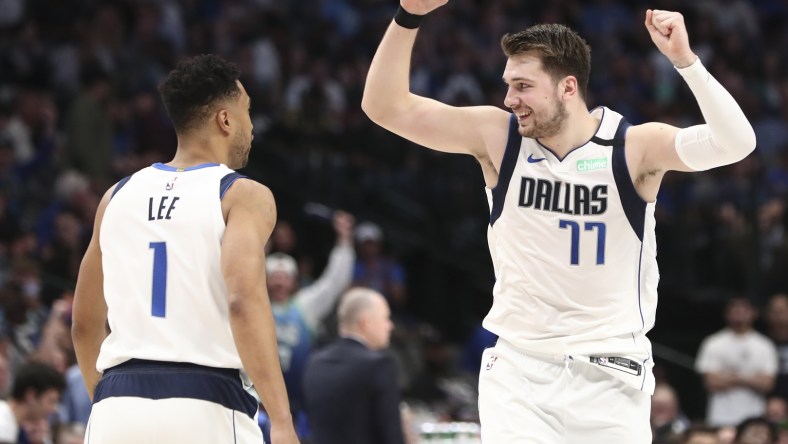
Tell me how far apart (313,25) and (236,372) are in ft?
47.5

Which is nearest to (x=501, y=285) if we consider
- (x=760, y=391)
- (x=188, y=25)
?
(x=760, y=391)

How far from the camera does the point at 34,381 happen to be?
27.5ft

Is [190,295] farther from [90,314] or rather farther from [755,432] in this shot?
[755,432]

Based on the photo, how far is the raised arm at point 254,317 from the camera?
15.4 feet

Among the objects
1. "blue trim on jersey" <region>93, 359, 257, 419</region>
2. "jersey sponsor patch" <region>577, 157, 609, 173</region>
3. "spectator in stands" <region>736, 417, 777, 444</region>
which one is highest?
"jersey sponsor patch" <region>577, 157, 609, 173</region>

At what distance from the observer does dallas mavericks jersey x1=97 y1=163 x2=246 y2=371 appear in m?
4.87

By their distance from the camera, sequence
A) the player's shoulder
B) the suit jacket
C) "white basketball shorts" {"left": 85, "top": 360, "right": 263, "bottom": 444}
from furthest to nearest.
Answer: the suit jacket, the player's shoulder, "white basketball shorts" {"left": 85, "top": 360, "right": 263, "bottom": 444}

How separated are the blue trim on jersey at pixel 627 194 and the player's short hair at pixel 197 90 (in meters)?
1.56

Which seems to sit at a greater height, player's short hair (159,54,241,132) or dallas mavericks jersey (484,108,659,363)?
player's short hair (159,54,241,132)

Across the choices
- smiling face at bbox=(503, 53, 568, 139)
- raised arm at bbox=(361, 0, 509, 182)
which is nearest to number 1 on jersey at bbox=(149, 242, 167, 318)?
raised arm at bbox=(361, 0, 509, 182)

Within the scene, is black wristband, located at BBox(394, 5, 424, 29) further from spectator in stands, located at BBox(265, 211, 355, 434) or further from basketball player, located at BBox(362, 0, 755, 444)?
spectator in stands, located at BBox(265, 211, 355, 434)

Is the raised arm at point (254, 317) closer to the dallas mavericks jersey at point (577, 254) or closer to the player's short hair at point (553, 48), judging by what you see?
the dallas mavericks jersey at point (577, 254)

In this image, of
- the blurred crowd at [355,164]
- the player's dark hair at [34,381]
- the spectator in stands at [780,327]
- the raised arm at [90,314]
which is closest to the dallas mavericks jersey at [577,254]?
the raised arm at [90,314]

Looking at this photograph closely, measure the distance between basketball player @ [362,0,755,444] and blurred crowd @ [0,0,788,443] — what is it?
6446 mm
